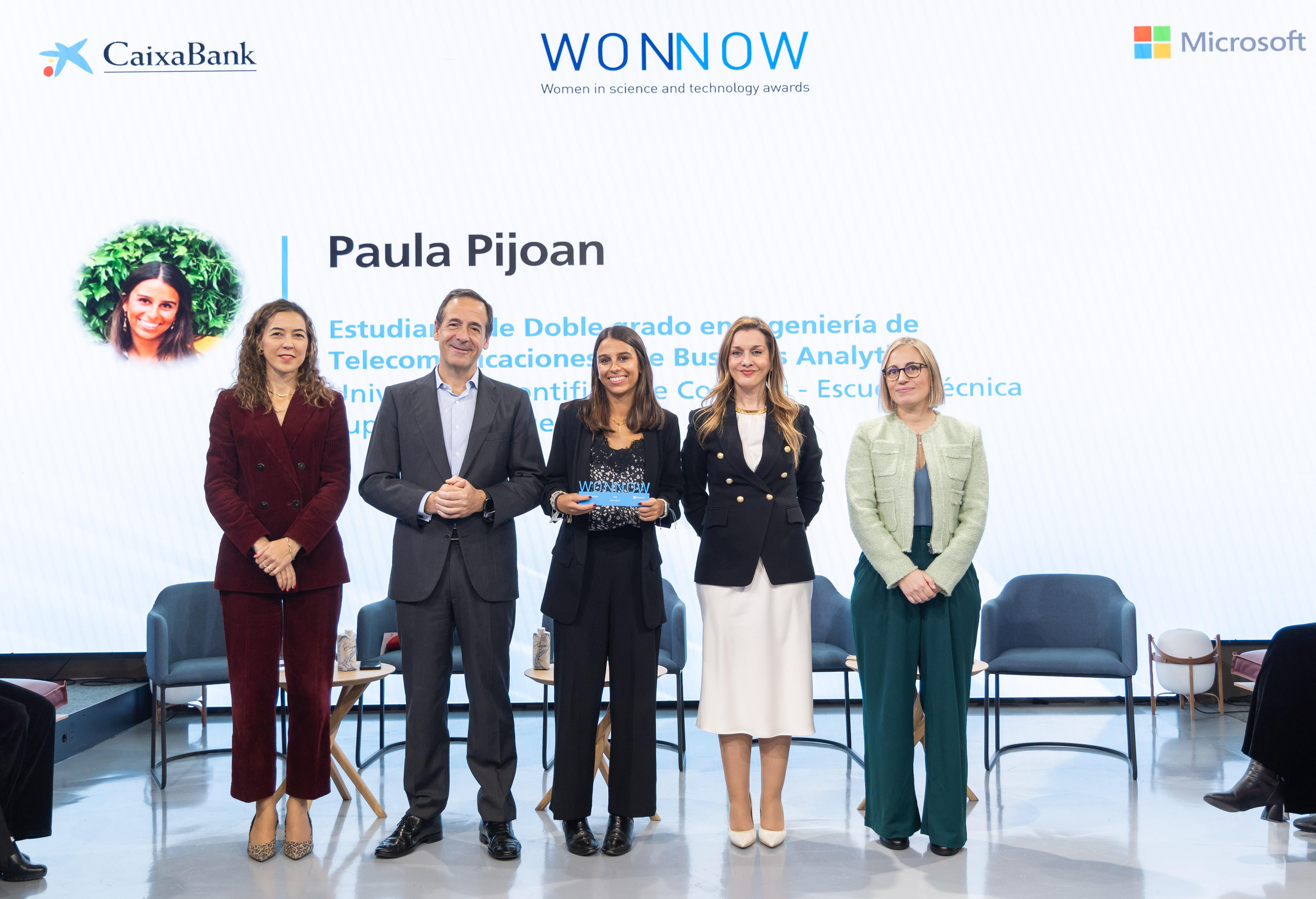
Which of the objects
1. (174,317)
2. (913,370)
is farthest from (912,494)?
(174,317)

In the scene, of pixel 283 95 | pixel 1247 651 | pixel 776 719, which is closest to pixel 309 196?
pixel 283 95

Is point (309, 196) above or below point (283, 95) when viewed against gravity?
below

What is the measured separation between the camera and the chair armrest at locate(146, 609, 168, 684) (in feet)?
14.1

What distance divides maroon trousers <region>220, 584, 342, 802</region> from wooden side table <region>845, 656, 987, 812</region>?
1.82m

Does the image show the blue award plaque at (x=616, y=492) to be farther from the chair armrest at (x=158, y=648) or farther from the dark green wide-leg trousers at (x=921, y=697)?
the chair armrest at (x=158, y=648)

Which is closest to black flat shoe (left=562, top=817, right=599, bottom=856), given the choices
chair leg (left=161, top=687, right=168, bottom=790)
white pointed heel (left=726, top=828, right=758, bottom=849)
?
white pointed heel (left=726, top=828, right=758, bottom=849)

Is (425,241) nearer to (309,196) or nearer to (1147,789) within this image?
(309,196)

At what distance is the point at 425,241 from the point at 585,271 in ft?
2.92

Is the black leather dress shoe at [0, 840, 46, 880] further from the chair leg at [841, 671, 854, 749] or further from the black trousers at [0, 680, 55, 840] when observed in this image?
the chair leg at [841, 671, 854, 749]

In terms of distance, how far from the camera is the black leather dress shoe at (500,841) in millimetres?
3293

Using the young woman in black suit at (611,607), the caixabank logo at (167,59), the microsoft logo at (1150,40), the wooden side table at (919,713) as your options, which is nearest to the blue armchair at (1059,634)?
the wooden side table at (919,713)

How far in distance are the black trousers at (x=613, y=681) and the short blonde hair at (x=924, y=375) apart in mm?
1000

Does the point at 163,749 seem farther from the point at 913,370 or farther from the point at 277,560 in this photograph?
the point at 913,370

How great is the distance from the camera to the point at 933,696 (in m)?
3.32
